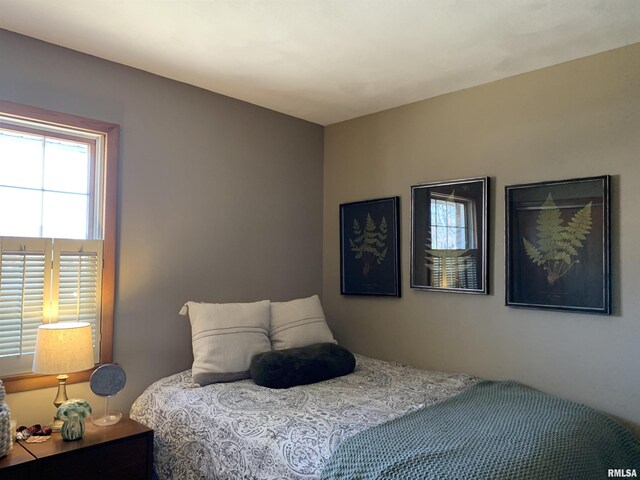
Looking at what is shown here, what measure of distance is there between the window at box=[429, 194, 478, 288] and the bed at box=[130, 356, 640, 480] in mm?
635

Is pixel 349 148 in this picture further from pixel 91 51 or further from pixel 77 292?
pixel 77 292

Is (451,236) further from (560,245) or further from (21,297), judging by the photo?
(21,297)

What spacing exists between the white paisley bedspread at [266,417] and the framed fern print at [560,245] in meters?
0.64

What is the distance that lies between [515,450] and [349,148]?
253cm

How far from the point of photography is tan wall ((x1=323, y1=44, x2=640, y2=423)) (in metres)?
2.41

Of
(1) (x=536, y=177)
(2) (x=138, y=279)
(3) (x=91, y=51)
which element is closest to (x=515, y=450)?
(1) (x=536, y=177)

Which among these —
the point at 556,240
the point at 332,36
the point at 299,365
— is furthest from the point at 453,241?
the point at 332,36

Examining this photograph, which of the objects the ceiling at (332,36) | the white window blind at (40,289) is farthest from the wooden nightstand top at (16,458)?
the ceiling at (332,36)

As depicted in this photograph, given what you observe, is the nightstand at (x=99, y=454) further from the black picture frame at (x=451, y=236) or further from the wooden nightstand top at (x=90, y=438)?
the black picture frame at (x=451, y=236)

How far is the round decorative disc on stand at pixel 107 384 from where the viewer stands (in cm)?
231

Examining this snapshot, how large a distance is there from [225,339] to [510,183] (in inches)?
73.8

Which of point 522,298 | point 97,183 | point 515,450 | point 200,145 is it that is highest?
point 200,145

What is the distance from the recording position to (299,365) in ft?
8.57

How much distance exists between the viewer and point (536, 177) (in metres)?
2.71
